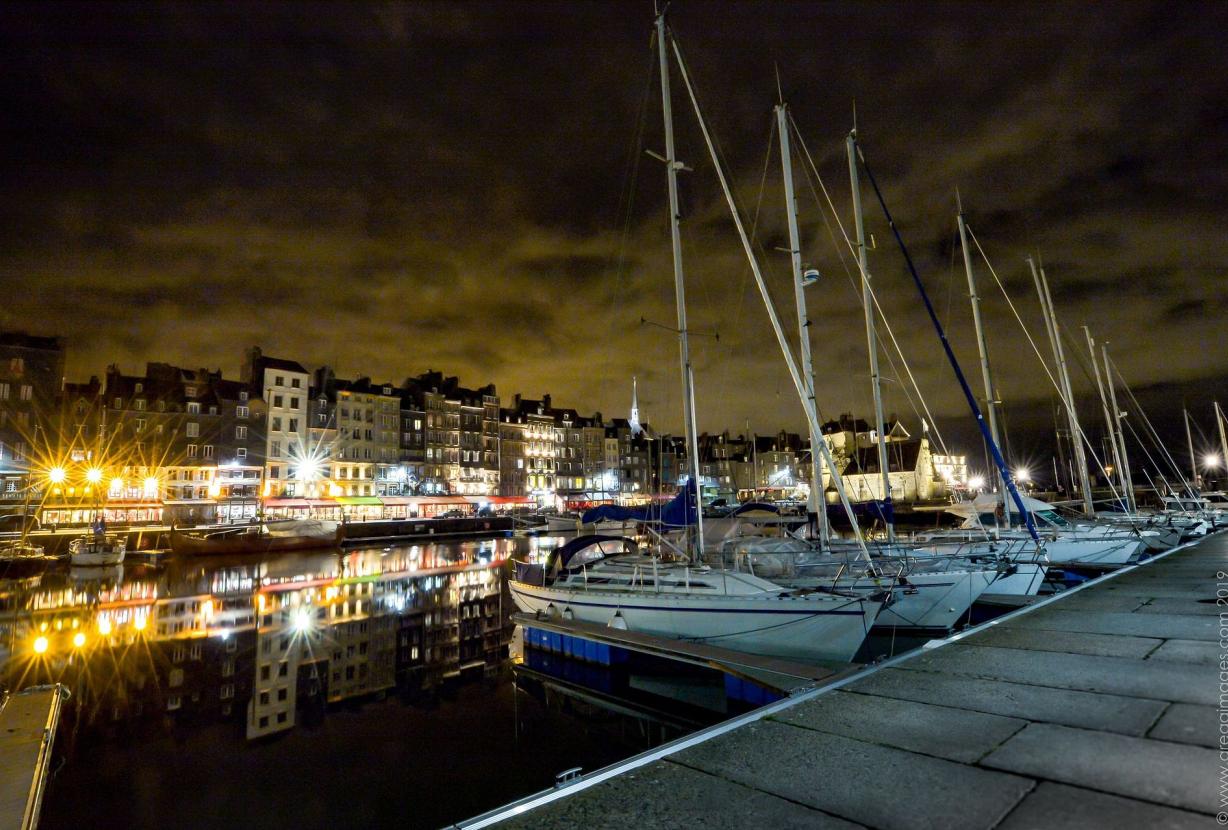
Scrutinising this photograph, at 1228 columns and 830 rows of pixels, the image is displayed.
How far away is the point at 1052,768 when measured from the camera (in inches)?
165

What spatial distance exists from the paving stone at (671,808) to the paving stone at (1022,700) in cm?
269

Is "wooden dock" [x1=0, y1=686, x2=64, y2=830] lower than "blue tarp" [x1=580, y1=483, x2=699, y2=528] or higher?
lower

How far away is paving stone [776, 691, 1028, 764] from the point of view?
4.71 m

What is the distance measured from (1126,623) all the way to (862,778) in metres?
7.62

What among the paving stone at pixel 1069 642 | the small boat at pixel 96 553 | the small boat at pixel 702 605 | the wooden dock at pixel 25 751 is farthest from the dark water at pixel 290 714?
the small boat at pixel 96 553

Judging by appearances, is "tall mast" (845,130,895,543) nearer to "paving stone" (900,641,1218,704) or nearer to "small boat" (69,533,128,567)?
"paving stone" (900,641,1218,704)

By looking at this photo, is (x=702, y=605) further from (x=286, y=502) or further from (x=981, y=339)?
(x=286, y=502)

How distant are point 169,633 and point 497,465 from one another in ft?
261

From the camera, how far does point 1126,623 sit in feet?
29.8

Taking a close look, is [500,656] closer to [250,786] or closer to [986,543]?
[250,786]

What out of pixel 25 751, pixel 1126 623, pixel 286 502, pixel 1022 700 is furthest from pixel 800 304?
pixel 286 502

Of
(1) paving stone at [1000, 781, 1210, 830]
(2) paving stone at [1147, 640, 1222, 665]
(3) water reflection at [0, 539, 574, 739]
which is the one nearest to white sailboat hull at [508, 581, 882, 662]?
(3) water reflection at [0, 539, 574, 739]

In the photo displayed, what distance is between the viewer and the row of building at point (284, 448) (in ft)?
203

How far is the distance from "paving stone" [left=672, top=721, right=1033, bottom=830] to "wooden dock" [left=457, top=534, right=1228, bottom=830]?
0.04 feet
